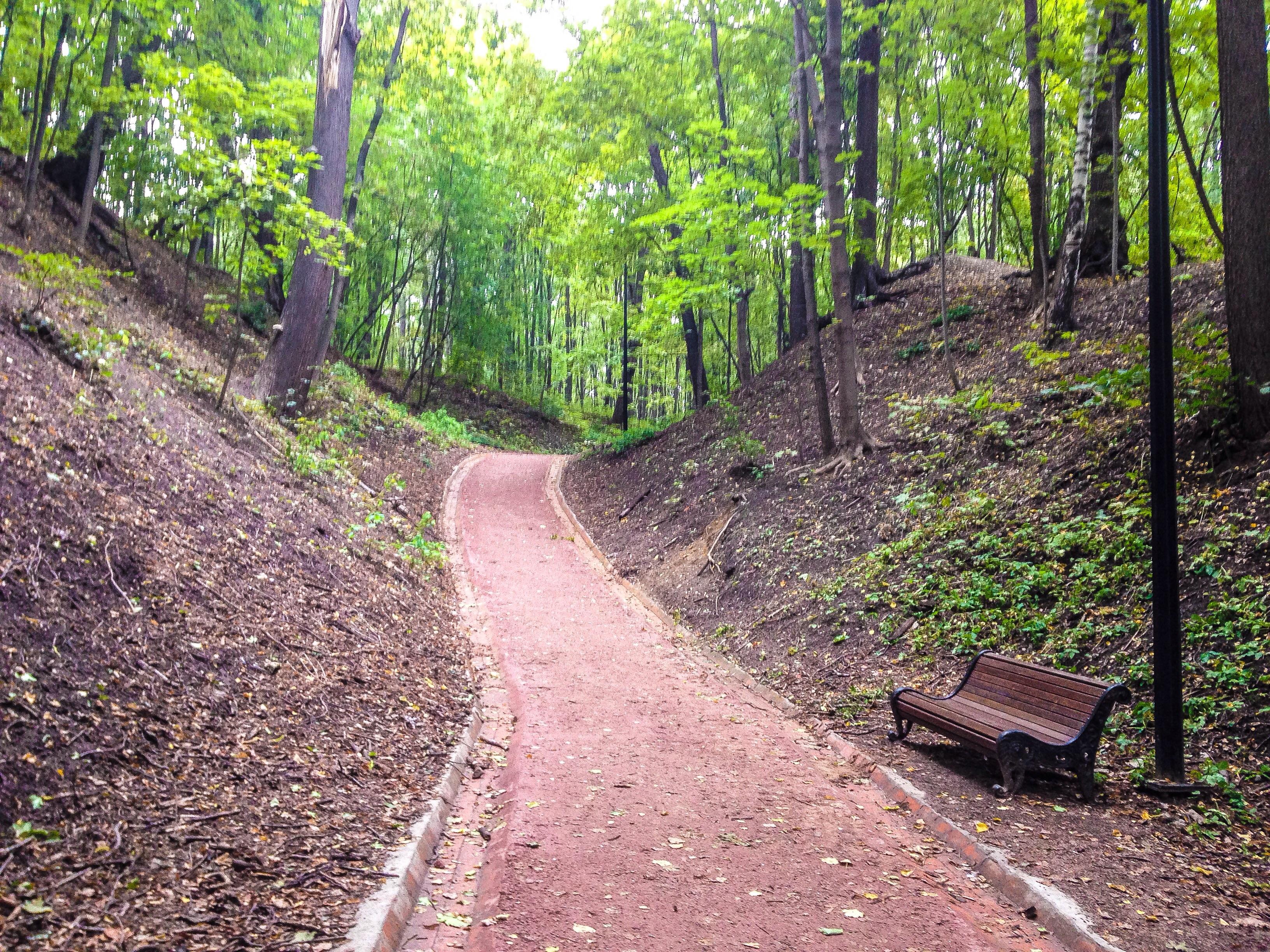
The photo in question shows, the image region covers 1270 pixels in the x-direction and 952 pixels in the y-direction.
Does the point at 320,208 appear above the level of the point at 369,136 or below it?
below

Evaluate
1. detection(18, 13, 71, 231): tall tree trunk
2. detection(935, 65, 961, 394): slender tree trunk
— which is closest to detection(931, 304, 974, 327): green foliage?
detection(935, 65, 961, 394): slender tree trunk

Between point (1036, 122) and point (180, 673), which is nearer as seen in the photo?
point (180, 673)

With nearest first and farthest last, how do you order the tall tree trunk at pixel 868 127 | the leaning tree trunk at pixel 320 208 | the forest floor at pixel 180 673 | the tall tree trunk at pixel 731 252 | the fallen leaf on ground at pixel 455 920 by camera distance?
the forest floor at pixel 180 673 → the fallen leaf on ground at pixel 455 920 → the leaning tree trunk at pixel 320 208 → the tall tree trunk at pixel 868 127 → the tall tree trunk at pixel 731 252

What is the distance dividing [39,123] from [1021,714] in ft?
53.9

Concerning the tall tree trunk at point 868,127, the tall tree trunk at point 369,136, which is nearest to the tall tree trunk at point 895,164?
the tall tree trunk at point 868,127

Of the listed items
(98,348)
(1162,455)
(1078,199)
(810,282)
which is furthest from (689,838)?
(1078,199)

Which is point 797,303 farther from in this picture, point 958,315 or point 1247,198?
point 1247,198

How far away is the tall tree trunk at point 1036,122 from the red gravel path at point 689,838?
351 inches

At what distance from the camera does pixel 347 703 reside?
17.1 feet

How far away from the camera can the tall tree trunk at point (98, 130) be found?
1349 centimetres

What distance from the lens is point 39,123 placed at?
12.7m

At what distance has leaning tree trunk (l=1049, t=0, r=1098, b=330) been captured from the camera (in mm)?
9914

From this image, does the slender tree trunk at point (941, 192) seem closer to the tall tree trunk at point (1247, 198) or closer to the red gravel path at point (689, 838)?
the tall tree trunk at point (1247, 198)

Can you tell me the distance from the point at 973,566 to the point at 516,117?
52.4 ft
